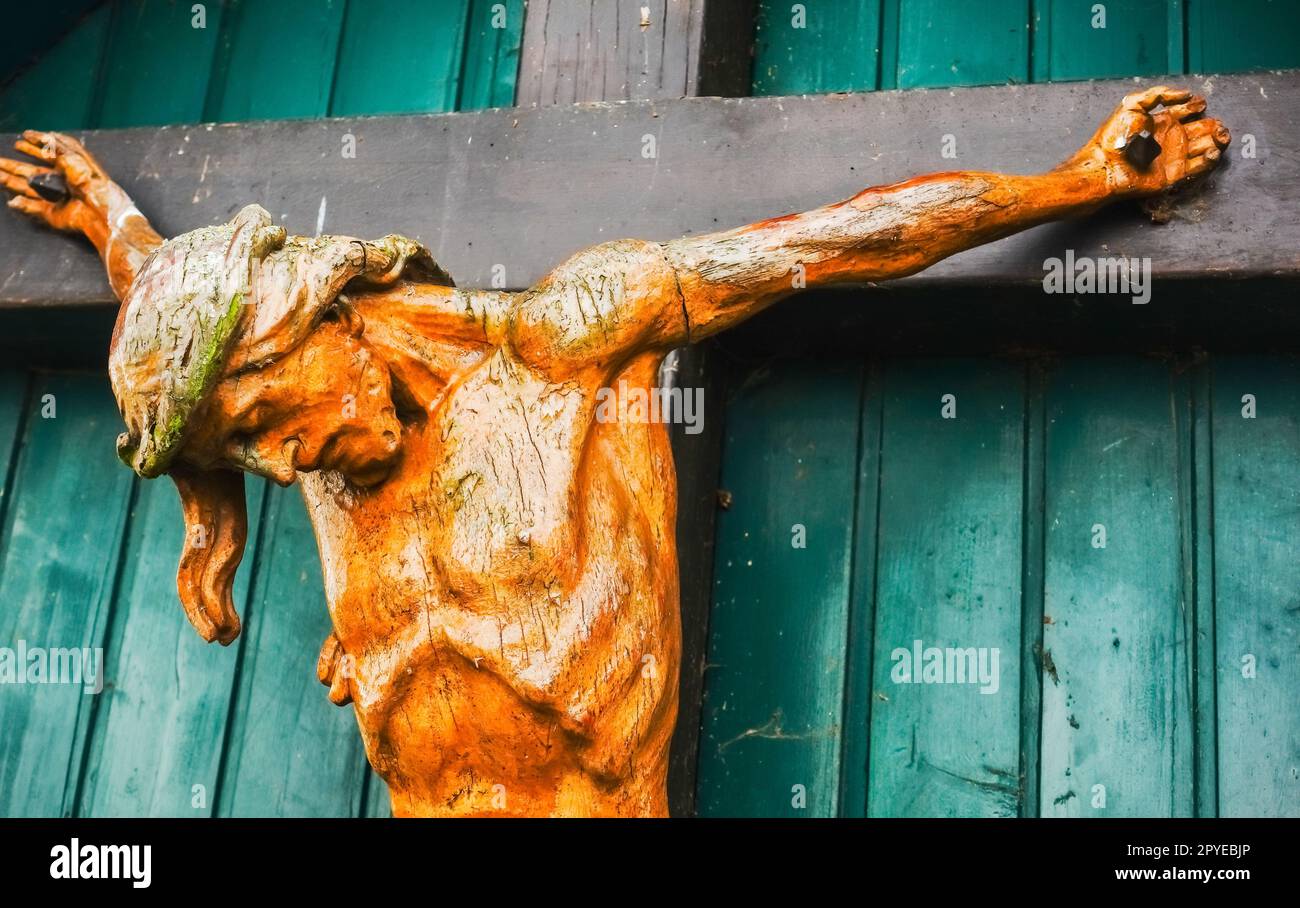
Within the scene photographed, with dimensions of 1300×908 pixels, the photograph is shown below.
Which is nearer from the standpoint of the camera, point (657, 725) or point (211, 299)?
point (211, 299)

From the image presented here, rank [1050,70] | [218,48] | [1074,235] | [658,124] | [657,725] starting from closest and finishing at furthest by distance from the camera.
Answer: [657,725], [1074,235], [658,124], [1050,70], [218,48]

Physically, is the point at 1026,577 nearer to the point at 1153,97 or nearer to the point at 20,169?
the point at 1153,97

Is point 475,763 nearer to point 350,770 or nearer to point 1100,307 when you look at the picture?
point 350,770

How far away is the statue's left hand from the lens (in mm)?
1778

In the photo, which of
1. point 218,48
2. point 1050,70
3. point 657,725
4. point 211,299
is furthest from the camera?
point 218,48

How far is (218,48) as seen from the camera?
2.49 metres

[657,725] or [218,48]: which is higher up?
[218,48]

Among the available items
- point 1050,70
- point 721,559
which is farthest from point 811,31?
point 721,559

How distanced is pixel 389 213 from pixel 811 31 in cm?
64

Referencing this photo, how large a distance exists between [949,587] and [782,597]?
0.20m

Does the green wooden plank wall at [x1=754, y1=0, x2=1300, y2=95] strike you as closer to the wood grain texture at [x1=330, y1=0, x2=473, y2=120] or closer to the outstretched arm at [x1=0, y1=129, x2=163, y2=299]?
the wood grain texture at [x1=330, y1=0, x2=473, y2=120]

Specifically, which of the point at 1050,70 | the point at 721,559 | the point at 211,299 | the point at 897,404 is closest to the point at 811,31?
the point at 1050,70

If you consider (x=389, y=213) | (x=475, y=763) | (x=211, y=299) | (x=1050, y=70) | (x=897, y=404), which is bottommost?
(x=475, y=763)

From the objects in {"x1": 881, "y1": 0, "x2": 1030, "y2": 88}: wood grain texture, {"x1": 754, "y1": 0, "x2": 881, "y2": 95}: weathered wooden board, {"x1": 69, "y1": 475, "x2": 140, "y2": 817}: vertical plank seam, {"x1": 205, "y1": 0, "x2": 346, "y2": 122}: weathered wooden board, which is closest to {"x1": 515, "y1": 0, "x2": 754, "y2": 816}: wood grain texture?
{"x1": 754, "y1": 0, "x2": 881, "y2": 95}: weathered wooden board
